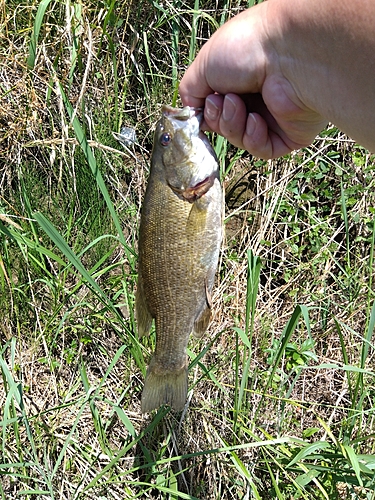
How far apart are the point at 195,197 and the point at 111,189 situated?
4.46ft

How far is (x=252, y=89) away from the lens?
5.65 feet

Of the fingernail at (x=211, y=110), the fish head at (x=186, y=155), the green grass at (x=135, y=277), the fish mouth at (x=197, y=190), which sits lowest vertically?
the green grass at (x=135, y=277)

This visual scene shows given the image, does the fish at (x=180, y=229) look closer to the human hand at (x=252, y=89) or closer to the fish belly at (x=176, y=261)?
the fish belly at (x=176, y=261)

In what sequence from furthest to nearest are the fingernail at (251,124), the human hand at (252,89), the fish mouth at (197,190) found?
the fingernail at (251,124) → the fish mouth at (197,190) → the human hand at (252,89)

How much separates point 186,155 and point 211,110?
21 centimetres

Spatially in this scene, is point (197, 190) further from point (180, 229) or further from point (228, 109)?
point (228, 109)

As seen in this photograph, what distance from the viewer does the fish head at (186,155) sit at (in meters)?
1.70

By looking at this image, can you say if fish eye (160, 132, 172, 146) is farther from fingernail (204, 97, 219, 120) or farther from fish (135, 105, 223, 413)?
fingernail (204, 97, 219, 120)

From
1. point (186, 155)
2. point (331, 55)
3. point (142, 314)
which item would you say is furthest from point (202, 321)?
point (331, 55)

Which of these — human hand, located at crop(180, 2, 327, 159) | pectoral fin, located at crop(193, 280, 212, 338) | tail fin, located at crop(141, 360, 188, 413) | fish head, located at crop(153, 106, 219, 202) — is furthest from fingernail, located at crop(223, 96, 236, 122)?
tail fin, located at crop(141, 360, 188, 413)

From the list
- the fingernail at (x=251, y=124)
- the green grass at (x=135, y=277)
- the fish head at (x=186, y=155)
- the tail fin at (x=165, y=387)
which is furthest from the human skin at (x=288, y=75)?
the tail fin at (x=165, y=387)

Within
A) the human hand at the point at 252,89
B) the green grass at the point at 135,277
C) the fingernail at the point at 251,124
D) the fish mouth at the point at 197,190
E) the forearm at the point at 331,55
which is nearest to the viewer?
the forearm at the point at 331,55

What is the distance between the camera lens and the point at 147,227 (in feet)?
5.66

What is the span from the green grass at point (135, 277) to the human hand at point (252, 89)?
0.61m
